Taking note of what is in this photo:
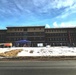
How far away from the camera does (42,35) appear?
327ft

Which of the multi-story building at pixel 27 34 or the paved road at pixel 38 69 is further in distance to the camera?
the multi-story building at pixel 27 34

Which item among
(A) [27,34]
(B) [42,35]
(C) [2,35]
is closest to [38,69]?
(B) [42,35]

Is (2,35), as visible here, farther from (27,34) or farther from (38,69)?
(38,69)

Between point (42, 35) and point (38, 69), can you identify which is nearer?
point (38, 69)

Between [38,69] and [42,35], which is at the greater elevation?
[42,35]

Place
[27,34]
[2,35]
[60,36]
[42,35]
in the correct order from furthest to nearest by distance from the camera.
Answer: [2,35] < [60,36] < [27,34] < [42,35]

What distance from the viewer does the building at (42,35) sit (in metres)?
100

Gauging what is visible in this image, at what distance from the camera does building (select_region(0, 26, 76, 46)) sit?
3944 inches

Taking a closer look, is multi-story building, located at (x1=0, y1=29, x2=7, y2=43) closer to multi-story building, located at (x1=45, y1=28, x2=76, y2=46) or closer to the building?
the building

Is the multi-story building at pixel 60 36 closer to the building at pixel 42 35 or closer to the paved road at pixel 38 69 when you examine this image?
the building at pixel 42 35

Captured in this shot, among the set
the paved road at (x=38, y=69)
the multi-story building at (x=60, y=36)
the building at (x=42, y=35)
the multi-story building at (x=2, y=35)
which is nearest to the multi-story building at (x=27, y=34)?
the building at (x=42, y=35)


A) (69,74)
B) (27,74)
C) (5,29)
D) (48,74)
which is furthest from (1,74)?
(5,29)

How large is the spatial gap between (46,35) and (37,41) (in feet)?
25.2

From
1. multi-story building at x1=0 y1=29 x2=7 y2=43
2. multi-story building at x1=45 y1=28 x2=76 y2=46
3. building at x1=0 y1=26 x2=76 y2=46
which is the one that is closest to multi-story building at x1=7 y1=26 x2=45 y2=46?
building at x1=0 y1=26 x2=76 y2=46
